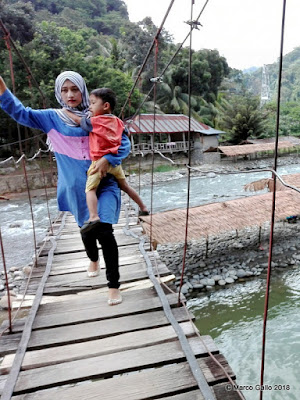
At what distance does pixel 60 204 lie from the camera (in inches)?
53.8

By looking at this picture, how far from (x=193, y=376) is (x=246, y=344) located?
2873 mm

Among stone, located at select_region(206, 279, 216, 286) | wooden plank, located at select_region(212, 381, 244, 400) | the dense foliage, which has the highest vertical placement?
the dense foliage

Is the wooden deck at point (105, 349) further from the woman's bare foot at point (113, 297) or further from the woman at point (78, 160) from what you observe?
the woman at point (78, 160)

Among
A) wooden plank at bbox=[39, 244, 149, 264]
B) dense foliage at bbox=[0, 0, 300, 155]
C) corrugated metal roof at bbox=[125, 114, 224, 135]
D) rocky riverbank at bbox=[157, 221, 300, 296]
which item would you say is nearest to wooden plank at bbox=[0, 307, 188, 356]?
wooden plank at bbox=[39, 244, 149, 264]

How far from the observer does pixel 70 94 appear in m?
1.21

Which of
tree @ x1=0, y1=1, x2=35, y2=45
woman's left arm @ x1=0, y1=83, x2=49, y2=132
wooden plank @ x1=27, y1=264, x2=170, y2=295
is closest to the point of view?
woman's left arm @ x1=0, y1=83, x2=49, y2=132

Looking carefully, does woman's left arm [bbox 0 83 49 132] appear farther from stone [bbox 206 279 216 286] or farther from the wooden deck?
stone [bbox 206 279 216 286]

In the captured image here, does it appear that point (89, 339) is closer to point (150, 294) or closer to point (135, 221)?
point (150, 294)

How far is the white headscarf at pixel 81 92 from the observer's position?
3.88 ft

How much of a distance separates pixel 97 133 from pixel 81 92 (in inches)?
7.5

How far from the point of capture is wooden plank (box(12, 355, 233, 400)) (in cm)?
85

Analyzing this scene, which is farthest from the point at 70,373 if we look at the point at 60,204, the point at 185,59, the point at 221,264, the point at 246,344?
the point at 185,59

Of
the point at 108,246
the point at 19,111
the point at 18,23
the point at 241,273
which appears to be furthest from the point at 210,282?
the point at 18,23

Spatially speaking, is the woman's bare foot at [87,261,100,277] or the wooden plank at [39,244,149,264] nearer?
the woman's bare foot at [87,261,100,277]
